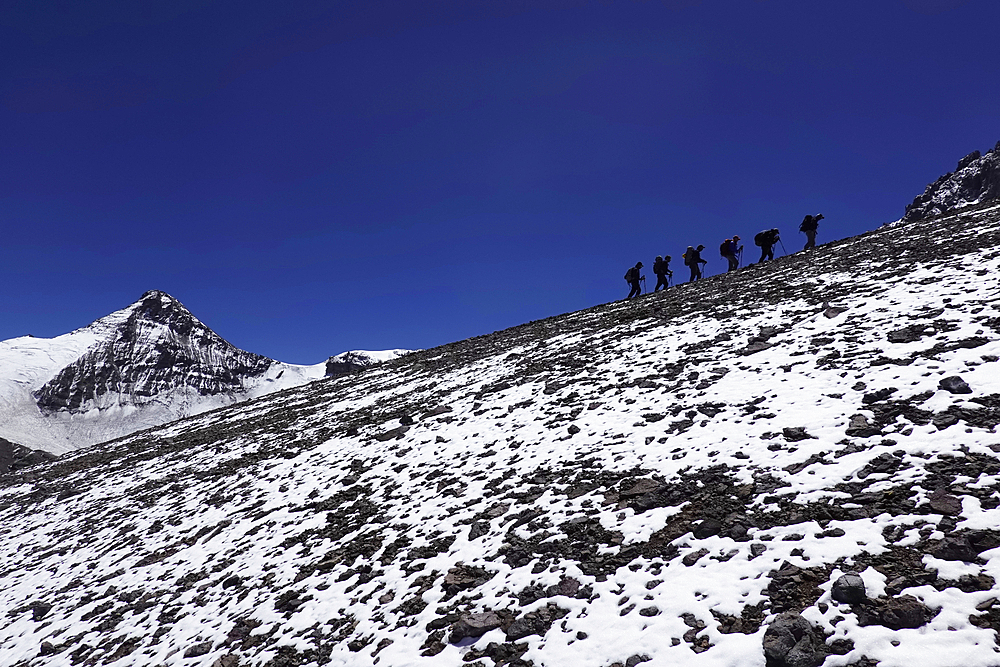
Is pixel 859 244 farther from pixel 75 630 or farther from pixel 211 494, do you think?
pixel 75 630

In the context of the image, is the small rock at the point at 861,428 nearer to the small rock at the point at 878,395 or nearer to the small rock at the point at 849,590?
the small rock at the point at 878,395

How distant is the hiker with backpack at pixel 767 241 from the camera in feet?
97.8

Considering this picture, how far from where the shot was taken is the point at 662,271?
107 feet

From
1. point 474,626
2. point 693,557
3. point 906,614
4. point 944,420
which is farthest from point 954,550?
point 474,626

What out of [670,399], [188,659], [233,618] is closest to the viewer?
[188,659]

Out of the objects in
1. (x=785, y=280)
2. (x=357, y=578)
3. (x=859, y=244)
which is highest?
(x=859, y=244)

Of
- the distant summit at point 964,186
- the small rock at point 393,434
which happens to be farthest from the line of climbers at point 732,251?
the distant summit at point 964,186

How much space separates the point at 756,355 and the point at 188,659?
46.2ft

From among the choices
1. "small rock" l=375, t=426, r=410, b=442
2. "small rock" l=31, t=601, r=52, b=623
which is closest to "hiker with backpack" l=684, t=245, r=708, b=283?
"small rock" l=375, t=426, r=410, b=442

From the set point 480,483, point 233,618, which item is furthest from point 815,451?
point 233,618

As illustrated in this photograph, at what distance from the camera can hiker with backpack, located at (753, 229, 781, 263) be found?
29.8 meters

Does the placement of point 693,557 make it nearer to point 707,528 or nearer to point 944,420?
point 707,528

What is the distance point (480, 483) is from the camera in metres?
10.9

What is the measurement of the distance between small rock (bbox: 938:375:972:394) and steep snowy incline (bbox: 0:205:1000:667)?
53 mm
